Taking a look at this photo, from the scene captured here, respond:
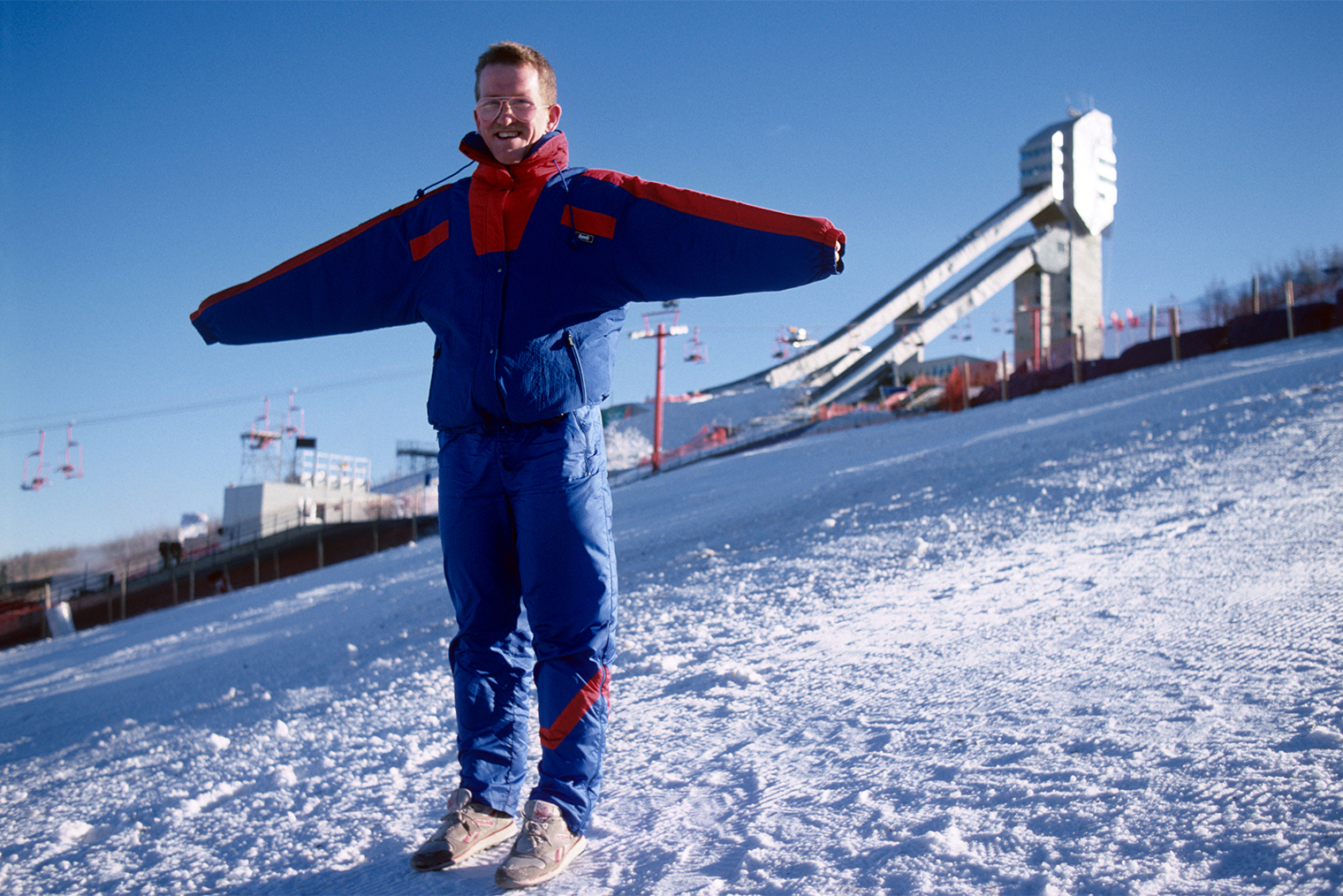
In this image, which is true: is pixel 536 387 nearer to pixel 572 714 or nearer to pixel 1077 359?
pixel 572 714

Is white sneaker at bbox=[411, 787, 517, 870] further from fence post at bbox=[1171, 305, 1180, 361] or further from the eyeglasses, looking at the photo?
fence post at bbox=[1171, 305, 1180, 361]

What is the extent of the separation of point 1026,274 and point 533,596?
3936cm

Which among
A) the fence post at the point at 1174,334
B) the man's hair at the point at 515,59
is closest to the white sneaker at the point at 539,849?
the man's hair at the point at 515,59

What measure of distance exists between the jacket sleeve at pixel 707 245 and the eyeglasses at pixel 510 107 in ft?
0.64

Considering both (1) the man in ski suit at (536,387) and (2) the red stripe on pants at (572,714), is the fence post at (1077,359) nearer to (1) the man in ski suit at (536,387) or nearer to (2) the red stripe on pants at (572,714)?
(1) the man in ski suit at (536,387)

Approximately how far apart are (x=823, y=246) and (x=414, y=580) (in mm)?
6539

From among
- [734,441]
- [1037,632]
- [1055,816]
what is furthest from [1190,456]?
[734,441]

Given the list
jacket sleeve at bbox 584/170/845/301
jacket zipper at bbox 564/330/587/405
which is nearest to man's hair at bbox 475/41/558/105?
jacket sleeve at bbox 584/170/845/301

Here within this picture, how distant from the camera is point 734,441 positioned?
28.4 m

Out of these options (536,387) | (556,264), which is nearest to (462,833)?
(536,387)

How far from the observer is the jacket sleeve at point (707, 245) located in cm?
181

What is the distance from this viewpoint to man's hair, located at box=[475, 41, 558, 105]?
6.60 feet

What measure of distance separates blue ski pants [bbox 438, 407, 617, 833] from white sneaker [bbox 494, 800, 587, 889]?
0.03 m

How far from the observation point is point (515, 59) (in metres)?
2.01
